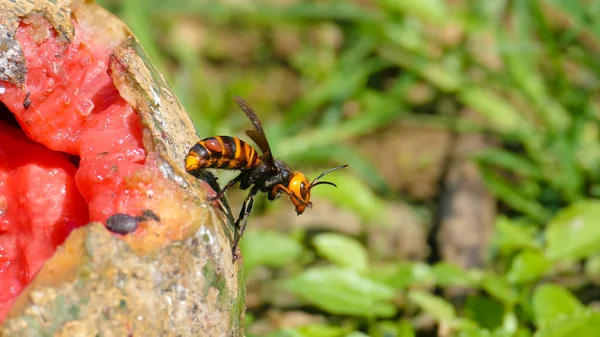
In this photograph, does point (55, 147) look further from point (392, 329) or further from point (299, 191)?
point (392, 329)

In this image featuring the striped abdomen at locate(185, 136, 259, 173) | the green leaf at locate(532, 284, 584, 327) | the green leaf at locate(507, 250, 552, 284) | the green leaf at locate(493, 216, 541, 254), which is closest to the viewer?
the striped abdomen at locate(185, 136, 259, 173)

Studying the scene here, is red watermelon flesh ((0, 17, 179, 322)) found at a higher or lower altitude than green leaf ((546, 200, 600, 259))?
lower

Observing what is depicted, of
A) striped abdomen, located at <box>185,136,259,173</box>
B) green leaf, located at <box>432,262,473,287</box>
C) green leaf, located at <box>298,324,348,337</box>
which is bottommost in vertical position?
green leaf, located at <box>298,324,348,337</box>

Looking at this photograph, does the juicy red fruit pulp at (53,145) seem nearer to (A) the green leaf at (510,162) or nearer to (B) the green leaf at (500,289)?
(B) the green leaf at (500,289)

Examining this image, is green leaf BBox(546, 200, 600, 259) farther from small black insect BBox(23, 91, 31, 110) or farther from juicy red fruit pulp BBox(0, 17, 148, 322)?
small black insect BBox(23, 91, 31, 110)

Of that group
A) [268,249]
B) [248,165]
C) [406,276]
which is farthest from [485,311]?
[248,165]

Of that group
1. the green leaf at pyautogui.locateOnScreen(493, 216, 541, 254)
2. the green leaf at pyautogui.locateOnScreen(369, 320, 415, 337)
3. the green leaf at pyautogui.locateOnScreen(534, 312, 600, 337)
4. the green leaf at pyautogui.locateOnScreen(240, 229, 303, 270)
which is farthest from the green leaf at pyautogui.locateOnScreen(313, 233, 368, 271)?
the green leaf at pyautogui.locateOnScreen(534, 312, 600, 337)

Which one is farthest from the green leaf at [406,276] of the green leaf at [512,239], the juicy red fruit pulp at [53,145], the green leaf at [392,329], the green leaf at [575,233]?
the juicy red fruit pulp at [53,145]

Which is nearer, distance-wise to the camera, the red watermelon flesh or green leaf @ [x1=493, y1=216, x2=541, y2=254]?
the red watermelon flesh
